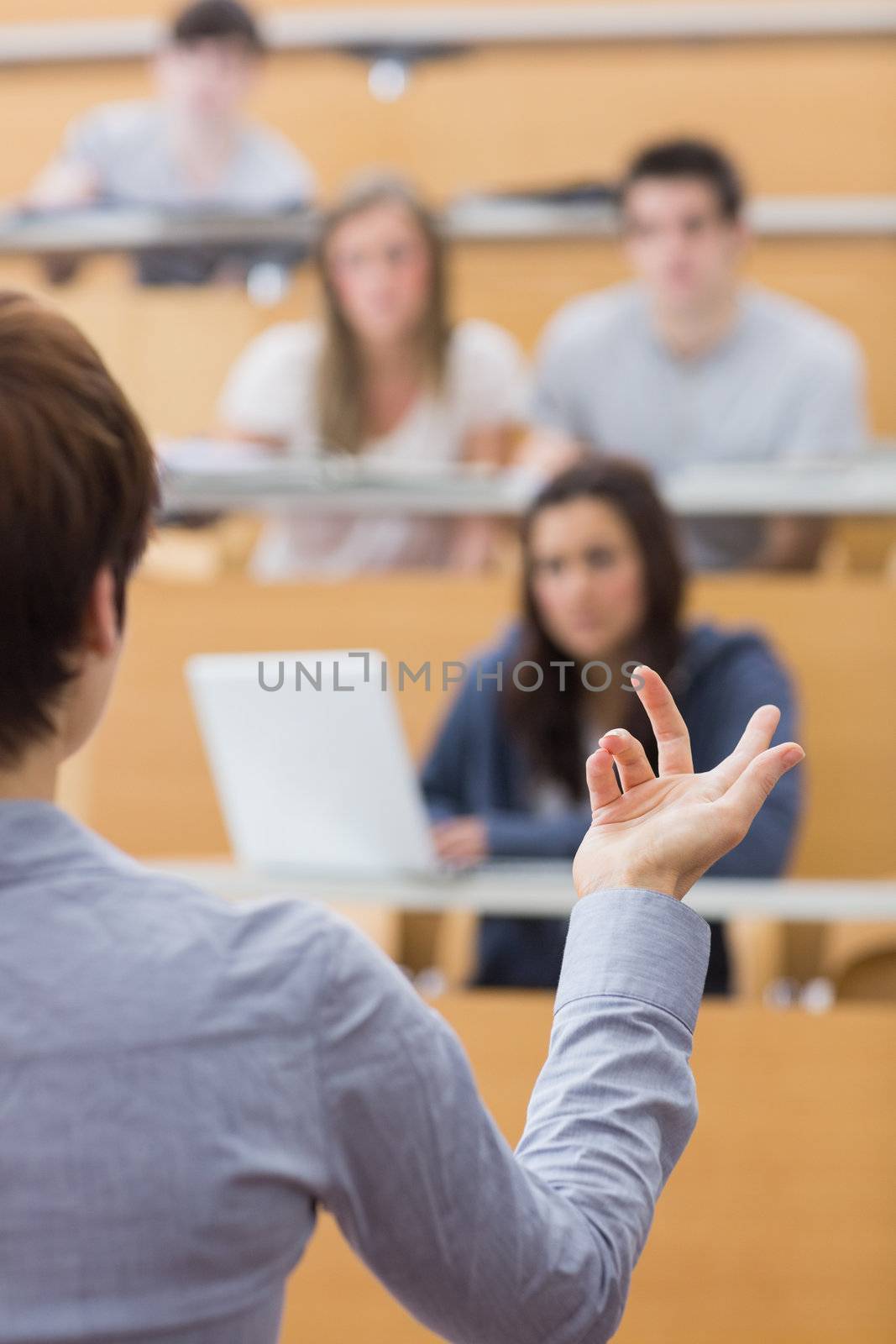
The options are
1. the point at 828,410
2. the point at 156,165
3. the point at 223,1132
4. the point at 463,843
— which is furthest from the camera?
the point at 156,165

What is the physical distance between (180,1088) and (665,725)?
0.49 ft

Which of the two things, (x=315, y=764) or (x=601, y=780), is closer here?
(x=601, y=780)

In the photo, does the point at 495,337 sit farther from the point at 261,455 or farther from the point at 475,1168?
the point at 475,1168

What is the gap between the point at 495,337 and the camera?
5.53ft

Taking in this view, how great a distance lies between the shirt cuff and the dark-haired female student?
308 mm

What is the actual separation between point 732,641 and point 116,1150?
63 cm

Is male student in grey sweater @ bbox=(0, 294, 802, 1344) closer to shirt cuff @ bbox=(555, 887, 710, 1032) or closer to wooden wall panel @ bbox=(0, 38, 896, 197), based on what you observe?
shirt cuff @ bbox=(555, 887, 710, 1032)

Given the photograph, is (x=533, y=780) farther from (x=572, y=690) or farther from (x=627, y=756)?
(x=627, y=756)

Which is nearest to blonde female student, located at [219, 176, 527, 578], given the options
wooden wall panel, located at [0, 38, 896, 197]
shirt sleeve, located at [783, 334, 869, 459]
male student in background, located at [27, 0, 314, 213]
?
male student in background, located at [27, 0, 314, 213]

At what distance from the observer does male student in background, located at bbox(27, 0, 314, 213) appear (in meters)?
1.69

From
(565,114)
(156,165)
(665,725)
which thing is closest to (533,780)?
(665,725)

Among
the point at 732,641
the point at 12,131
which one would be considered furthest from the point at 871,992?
the point at 12,131

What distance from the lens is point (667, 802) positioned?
0.39 meters

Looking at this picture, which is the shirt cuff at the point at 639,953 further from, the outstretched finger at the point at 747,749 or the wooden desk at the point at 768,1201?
the wooden desk at the point at 768,1201
